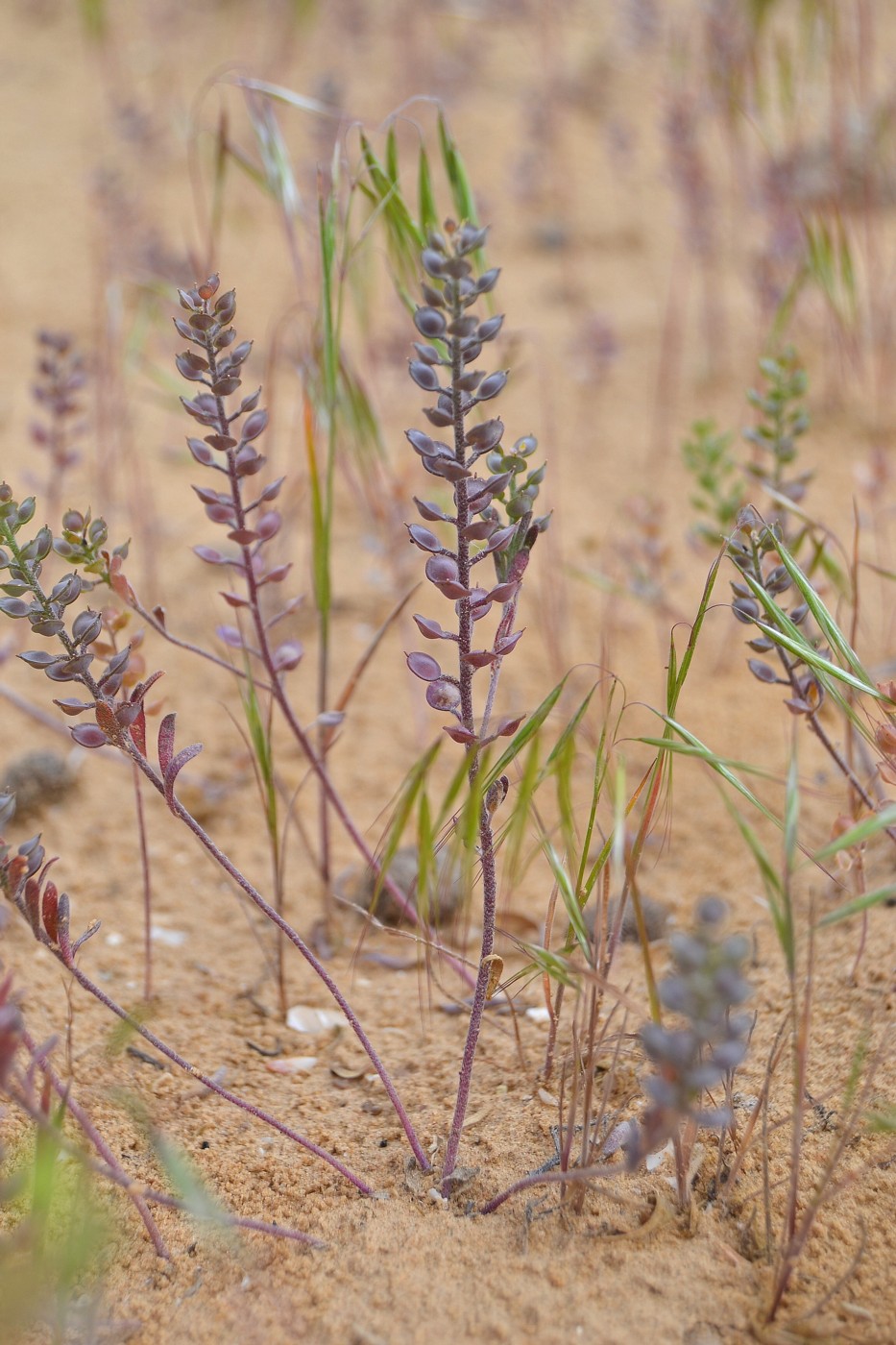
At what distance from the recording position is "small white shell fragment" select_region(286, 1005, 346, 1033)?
5.22ft

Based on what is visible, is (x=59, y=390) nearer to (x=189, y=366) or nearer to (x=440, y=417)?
(x=189, y=366)

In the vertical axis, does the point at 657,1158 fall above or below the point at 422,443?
below

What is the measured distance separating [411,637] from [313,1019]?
1.17 metres

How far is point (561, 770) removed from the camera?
1.13 meters

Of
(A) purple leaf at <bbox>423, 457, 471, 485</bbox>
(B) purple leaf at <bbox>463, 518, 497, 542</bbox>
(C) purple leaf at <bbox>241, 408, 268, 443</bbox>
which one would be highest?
(C) purple leaf at <bbox>241, 408, 268, 443</bbox>

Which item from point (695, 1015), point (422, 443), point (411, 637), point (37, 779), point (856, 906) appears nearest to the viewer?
point (695, 1015)

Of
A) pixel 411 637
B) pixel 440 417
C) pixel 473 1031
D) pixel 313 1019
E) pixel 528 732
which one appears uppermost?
pixel 440 417

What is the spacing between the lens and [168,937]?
180cm

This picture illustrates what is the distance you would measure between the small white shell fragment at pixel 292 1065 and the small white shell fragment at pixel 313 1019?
8 centimetres

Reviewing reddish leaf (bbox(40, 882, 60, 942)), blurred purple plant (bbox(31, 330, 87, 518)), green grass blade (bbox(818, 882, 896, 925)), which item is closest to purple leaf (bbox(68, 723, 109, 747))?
reddish leaf (bbox(40, 882, 60, 942))

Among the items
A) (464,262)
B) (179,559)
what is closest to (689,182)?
(179,559)

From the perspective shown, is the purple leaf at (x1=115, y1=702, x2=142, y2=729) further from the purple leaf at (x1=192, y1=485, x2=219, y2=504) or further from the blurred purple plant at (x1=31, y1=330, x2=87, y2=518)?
the blurred purple plant at (x1=31, y1=330, x2=87, y2=518)

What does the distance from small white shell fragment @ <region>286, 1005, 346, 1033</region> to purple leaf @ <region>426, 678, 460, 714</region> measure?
25.9 inches

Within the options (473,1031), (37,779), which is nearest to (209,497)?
(473,1031)
